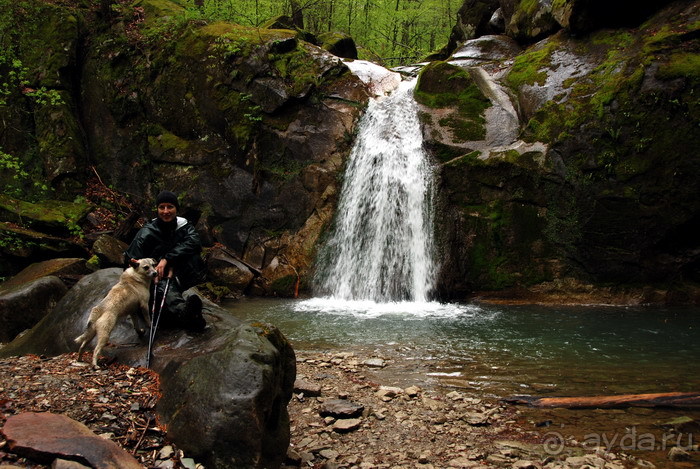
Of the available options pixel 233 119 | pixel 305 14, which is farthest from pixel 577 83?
pixel 305 14

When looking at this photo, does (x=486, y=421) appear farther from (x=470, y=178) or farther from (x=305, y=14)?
(x=305, y=14)

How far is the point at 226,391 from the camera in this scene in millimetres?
2883

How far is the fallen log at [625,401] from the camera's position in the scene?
4.35 meters

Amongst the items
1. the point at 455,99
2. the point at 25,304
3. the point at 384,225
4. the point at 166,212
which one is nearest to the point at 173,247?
the point at 166,212

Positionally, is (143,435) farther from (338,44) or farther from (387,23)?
(387,23)

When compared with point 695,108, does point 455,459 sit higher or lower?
lower

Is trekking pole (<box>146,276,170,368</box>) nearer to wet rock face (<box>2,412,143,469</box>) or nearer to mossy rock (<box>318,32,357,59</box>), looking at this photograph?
wet rock face (<box>2,412,143,469</box>)

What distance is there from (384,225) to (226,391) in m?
9.07

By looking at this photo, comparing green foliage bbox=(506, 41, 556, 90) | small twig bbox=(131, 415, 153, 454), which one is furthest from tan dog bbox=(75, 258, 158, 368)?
green foliage bbox=(506, 41, 556, 90)

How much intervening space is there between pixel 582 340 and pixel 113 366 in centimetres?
693

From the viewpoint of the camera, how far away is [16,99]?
13281mm

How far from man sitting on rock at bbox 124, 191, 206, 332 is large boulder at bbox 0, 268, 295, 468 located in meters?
0.34

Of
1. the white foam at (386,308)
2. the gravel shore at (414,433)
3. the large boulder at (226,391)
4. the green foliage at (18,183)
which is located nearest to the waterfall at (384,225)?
the white foam at (386,308)

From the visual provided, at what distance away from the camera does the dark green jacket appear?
14.5 feet
